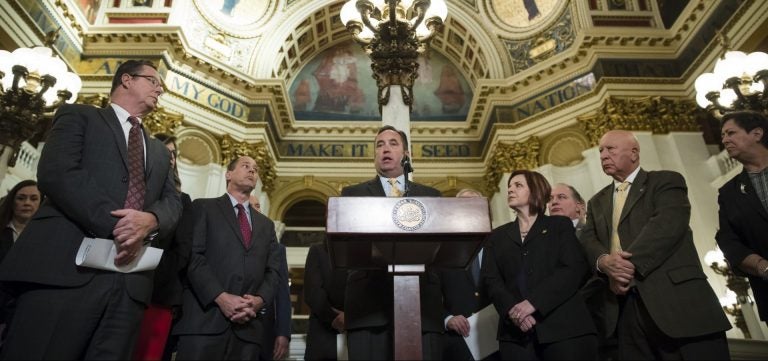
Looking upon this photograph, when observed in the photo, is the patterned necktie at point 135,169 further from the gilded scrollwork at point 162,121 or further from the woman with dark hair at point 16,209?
the gilded scrollwork at point 162,121

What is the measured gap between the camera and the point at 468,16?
14.1m

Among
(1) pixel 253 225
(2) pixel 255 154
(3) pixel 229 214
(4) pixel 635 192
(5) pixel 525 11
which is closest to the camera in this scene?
(4) pixel 635 192

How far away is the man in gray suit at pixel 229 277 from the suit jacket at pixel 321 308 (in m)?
0.39

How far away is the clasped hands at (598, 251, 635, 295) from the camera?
261 centimetres

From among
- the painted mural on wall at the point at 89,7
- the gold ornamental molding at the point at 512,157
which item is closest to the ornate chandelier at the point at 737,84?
the gold ornamental molding at the point at 512,157

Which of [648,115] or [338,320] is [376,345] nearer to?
[338,320]

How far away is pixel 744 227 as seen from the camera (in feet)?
9.98

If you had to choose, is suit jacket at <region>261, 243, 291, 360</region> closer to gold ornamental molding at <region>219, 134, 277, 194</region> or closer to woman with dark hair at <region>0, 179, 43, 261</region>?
woman with dark hair at <region>0, 179, 43, 261</region>

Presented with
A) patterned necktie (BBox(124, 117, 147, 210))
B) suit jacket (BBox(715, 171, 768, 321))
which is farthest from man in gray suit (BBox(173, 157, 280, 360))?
suit jacket (BBox(715, 171, 768, 321))

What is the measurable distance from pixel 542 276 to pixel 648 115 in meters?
9.23

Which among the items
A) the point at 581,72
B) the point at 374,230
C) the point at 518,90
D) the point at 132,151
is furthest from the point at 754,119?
the point at 518,90

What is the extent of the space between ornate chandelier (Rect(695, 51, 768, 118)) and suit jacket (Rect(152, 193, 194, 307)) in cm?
675

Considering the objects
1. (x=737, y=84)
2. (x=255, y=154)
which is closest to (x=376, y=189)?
(x=737, y=84)

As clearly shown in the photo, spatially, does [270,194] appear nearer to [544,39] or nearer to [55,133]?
[544,39]
